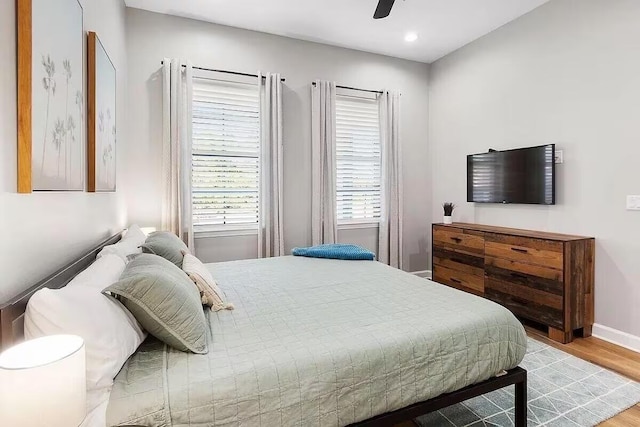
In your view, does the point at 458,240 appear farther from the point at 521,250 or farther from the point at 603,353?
the point at 603,353

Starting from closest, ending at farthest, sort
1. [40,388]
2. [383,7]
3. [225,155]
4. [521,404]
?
[40,388], [521,404], [383,7], [225,155]

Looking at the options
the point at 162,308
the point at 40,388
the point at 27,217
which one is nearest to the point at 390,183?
the point at 162,308

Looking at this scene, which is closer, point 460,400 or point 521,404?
point 460,400

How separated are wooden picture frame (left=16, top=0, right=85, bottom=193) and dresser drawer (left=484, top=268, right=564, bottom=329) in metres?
3.43

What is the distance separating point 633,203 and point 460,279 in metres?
1.66

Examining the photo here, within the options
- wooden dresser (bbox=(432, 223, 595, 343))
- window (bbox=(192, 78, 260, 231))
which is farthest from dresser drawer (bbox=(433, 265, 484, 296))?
window (bbox=(192, 78, 260, 231))

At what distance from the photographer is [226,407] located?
1137 mm

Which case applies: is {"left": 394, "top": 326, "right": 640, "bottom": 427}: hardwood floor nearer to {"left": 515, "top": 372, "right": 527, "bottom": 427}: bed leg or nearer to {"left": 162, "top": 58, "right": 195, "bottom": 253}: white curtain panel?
{"left": 515, "top": 372, "right": 527, "bottom": 427}: bed leg

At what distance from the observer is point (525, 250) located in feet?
A: 10.2

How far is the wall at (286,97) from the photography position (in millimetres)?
3477

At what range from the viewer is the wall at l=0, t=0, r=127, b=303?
1.09 meters

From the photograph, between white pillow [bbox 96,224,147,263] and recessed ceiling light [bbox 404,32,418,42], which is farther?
recessed ceiling light [bbox 404,32,418,42]

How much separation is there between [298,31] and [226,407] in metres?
3.84

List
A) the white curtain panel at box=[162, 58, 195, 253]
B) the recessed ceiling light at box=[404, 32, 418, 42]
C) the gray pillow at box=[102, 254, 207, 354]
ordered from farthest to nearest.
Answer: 1. the recessed ceiling light at box=[404, 32, 418, 42]
2. the white curtain panel at box=[162, 58, 195, 253]
3. the gray pillow at box=[102, 254, 207, 354]
